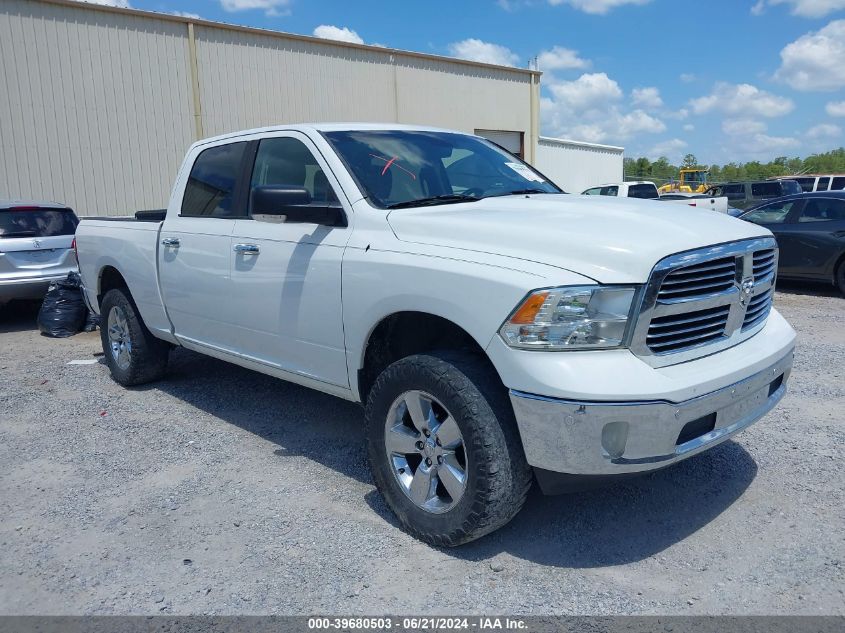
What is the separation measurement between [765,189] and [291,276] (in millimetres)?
23781

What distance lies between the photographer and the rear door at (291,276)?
376cm

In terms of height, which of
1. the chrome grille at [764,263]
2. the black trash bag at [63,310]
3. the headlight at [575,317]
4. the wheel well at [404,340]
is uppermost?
the chrome grille at [764,263]

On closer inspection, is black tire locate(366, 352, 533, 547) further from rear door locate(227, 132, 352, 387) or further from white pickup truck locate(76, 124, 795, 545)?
rear door locate(227, 132, 352, 387)

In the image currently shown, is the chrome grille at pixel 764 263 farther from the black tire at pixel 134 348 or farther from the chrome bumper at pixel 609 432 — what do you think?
the black tire at pixel 134 348

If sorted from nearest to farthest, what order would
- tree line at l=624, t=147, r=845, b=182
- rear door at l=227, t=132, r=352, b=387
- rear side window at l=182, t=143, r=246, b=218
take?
rear door at l=227, t=132, r=352, b=387 → rear side window at l=182, t=143, r=246, b=218 → tree line at l=624, t=147, r=845, b=182

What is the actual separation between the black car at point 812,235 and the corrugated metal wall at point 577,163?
14.8 meters

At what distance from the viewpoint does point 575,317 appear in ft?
9.12

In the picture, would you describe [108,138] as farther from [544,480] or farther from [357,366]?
[544,480]

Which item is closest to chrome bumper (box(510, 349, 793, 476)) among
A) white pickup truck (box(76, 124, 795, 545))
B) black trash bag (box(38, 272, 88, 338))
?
white pickup truck (box(76, 124, 795, 545))

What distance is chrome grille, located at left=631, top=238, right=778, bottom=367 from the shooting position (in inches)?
112

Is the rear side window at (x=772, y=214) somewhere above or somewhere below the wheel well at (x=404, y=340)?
above

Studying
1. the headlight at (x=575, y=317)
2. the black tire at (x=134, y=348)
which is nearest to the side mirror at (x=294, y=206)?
the headlight at (x=575, y=317)

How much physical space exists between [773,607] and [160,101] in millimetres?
15317

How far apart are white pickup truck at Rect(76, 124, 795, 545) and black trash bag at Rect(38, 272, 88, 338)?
5044mm
